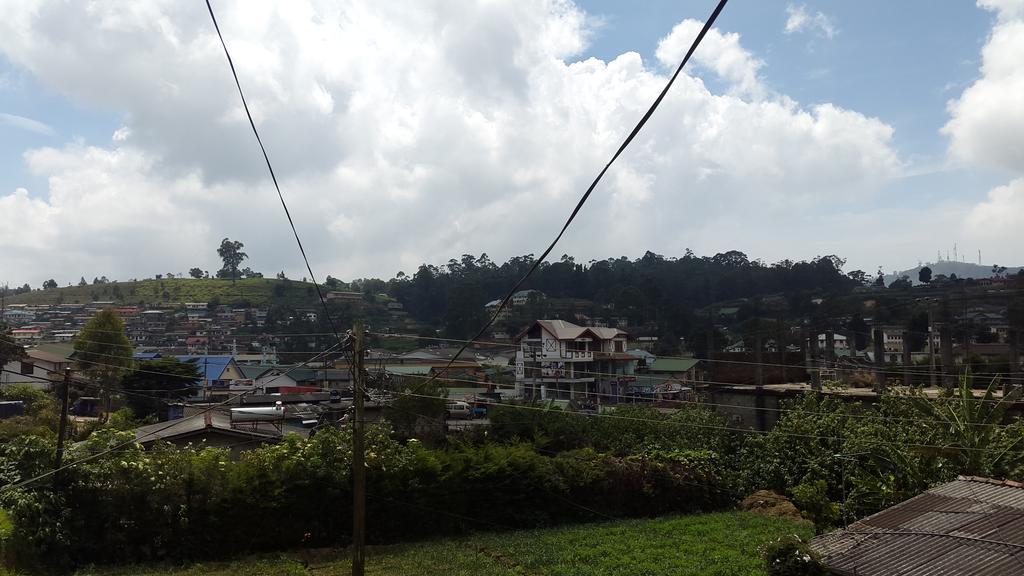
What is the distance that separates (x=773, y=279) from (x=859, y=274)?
8.10m

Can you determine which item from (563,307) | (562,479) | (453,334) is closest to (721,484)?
(562,479)

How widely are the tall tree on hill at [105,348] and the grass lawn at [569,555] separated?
86.9 feet

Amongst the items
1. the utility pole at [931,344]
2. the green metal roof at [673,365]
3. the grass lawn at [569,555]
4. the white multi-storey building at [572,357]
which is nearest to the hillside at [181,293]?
the green metal roof at [673,365]

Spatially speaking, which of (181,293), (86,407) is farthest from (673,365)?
(181,293)

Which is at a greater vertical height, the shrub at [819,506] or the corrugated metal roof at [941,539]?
the corrugated metal roof at [941,539]

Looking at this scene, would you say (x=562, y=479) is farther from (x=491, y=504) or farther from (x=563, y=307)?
(x=563, y=307)

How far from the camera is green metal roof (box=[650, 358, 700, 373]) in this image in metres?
46.5

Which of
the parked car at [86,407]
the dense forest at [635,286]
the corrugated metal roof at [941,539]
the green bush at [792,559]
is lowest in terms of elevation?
the parked car at [86,407]

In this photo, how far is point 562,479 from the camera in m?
20.1

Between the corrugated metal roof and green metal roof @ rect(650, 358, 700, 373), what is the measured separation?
34809 millimetres

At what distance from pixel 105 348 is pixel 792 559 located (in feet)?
129

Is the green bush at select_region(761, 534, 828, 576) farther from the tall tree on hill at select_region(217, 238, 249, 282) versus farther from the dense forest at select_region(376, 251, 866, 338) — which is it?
the tall tree on hill at select_region(217, 238, 249, 282)

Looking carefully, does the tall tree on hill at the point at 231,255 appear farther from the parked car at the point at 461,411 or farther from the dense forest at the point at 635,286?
the parked car at the point at 461,411

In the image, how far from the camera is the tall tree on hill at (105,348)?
125 feet
